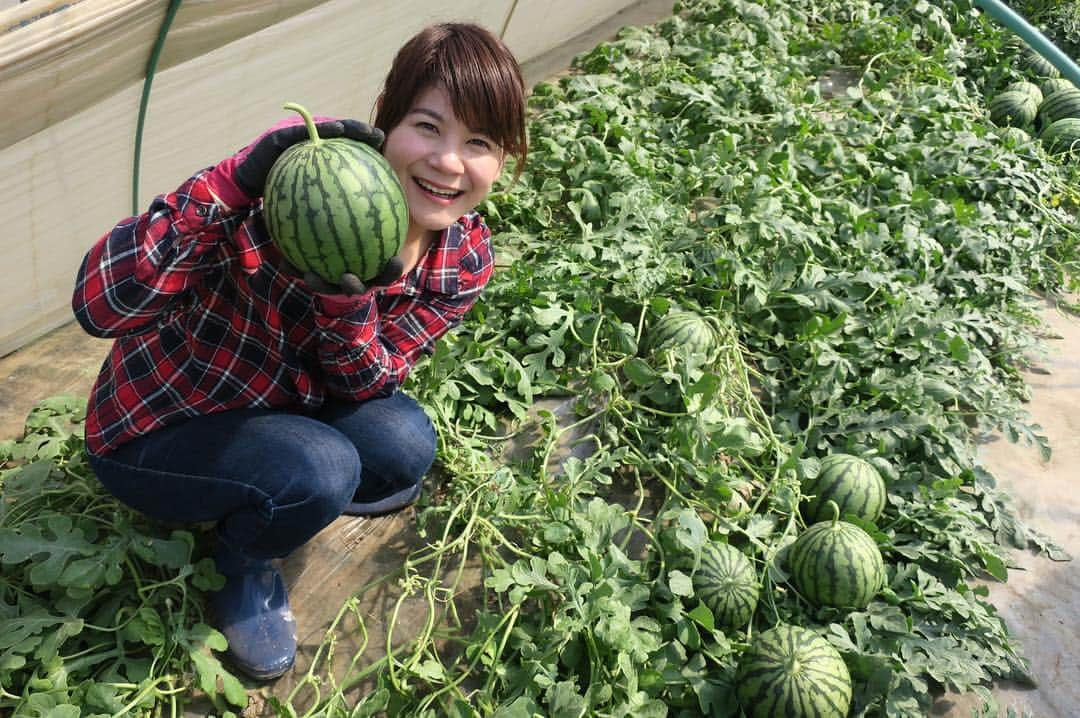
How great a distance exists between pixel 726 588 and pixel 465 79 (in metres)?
1.45

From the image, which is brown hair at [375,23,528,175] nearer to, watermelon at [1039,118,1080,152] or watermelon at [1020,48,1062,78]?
watermelon at [1039,118,1080,152]

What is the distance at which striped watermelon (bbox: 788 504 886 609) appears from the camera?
264 cm

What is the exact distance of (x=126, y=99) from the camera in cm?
291

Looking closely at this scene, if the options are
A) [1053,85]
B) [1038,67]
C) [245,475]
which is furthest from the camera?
[1038,67]

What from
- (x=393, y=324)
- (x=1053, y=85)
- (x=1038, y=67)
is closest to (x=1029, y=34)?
(x=1053, y=85)

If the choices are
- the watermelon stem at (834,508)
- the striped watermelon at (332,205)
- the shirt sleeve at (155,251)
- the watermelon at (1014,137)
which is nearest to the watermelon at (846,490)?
the watermelon stem at (834,508)

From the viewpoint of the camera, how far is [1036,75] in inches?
227

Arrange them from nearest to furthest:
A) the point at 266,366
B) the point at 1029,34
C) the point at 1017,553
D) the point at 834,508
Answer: the point at 266,366, the point at 834,508, the point at 1017,553, the point at 1029,34

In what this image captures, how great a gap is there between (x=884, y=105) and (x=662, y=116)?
1.23m

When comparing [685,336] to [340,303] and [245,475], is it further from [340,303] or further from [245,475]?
→ [245,475]

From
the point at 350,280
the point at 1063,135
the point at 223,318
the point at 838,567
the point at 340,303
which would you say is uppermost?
the point at 350,280

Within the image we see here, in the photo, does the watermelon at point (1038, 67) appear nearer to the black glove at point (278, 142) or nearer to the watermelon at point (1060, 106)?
the watermelon at point (1060, 106)

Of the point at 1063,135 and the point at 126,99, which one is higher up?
the point at 126,99

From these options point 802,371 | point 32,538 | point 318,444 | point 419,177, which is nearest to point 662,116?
point 802,371
